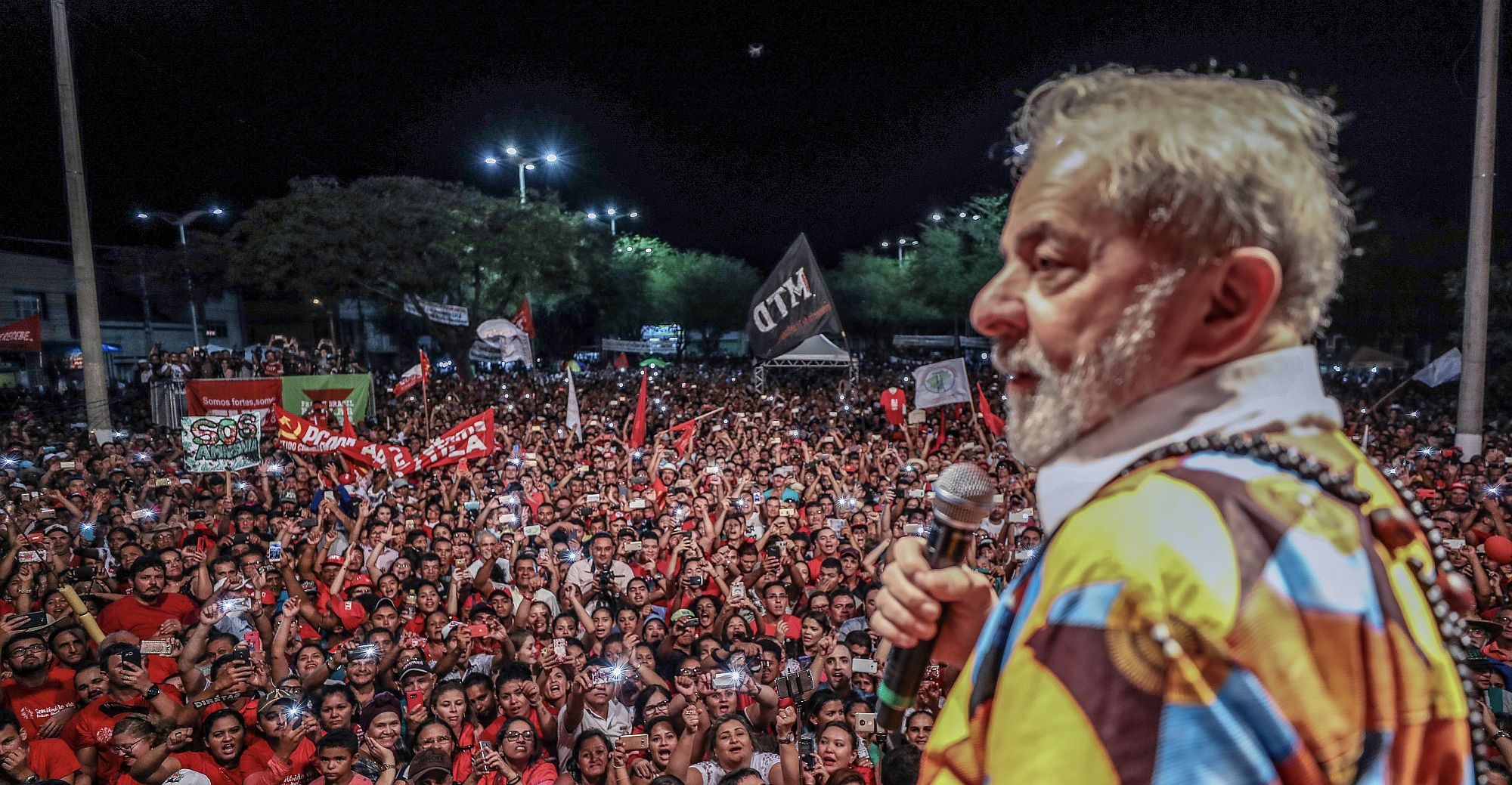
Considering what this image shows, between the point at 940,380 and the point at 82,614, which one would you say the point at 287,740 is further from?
the point at 940,380

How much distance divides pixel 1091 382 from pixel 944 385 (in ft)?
43.9

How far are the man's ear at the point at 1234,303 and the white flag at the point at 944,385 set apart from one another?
1311 cm

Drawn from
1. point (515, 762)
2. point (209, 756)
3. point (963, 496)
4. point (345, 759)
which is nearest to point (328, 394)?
point (209, 756)

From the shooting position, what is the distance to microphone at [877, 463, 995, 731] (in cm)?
132

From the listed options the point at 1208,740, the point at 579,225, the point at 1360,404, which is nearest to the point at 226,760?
the point at 1208,740

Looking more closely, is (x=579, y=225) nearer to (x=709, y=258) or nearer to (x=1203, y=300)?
(x=709, y=258)

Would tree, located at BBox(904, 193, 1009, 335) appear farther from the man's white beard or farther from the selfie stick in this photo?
the man's white beard

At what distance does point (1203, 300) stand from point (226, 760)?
572 cm

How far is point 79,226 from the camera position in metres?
13.0

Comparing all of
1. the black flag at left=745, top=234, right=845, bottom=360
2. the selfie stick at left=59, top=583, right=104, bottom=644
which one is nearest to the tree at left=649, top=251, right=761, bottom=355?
the black flag at left=745, top=234, right=845, bottom=360

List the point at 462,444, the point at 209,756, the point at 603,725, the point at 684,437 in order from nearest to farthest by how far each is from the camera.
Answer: the point at 209,756, the point at 603,725, the point at 462,444, the point at 684,437

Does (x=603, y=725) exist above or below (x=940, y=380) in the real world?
below

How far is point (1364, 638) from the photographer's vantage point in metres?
0.84

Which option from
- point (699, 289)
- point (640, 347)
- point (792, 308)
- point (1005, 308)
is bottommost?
point (1005, 308)
